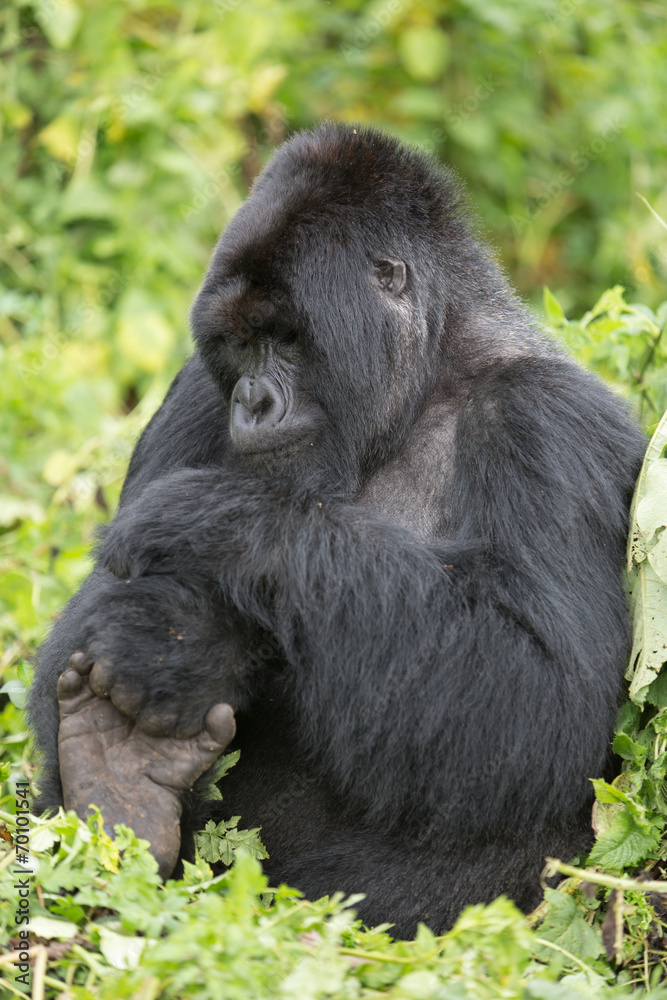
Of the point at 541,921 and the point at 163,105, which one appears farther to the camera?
the point at 163,105

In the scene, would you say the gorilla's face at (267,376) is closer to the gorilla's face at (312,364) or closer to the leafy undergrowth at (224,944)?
the gorilla's face at (312,364)

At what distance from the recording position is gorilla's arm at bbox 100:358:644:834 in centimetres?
264

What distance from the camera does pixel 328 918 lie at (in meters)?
2.55

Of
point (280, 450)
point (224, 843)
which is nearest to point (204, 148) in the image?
point (280, 450)

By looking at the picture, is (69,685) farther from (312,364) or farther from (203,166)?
(203,166)

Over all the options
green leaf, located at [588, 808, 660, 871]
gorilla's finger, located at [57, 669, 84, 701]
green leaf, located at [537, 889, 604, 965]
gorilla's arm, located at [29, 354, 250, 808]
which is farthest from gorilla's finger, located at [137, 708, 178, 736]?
green leaf, located at [588, 808, 660, 871]

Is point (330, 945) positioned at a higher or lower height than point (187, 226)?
lower

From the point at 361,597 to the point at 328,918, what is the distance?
0.73 meters

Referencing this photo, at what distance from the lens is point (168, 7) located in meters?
7.40

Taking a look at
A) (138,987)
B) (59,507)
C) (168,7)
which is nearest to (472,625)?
(138,987)

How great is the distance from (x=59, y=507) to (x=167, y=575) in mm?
2630

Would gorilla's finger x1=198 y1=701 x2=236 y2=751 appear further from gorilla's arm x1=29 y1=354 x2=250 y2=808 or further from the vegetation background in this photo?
the vegetation background

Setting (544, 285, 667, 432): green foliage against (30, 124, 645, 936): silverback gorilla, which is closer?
(30, 124, 645, 936): silverback gorilla

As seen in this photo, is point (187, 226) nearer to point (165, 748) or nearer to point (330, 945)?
point (165, 748)
